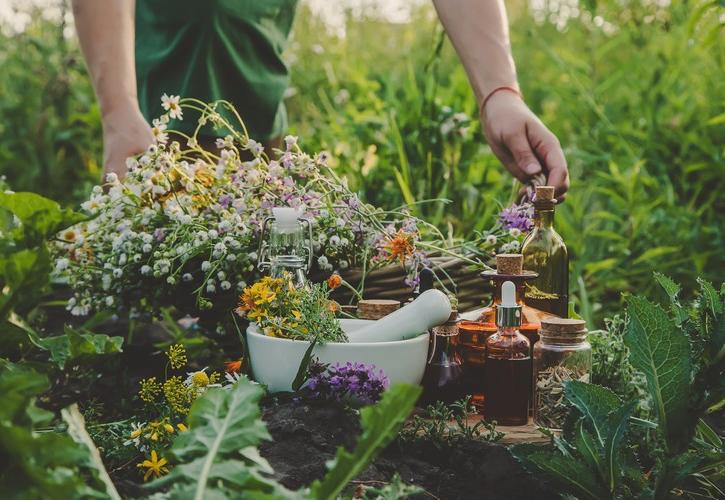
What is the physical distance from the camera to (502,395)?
58.1 inches

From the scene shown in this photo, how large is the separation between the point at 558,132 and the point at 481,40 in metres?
2.08

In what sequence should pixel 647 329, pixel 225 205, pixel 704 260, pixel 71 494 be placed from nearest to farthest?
pixel 71 494 < pixel 647 329 < pixel 225 205 < pixel 704 260

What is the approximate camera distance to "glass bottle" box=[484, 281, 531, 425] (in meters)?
1.46

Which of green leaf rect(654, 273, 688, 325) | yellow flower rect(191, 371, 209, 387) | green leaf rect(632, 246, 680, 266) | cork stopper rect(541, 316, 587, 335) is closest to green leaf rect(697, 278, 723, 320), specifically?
green leaf rect(654, 273, 688, 325)

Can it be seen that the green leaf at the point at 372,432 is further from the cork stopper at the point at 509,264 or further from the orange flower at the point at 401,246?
the orange flower at the point at 401,246

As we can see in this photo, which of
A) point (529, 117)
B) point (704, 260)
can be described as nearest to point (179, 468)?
point (529, 117)

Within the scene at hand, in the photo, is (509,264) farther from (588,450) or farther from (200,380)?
(200,380)

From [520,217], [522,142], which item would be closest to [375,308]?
[520,217]

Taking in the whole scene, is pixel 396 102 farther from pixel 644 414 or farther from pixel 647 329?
pixel 647 329

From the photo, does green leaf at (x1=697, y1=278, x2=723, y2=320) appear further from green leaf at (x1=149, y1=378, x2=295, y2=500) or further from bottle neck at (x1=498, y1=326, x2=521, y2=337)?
green leaf at (x1=149, y1=378, x2=295, y2=500)

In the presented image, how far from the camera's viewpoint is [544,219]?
1.65 meters

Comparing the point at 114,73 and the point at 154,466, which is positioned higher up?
the point at 114,73

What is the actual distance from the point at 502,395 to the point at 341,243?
1.47ft

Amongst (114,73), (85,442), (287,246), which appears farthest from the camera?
(114,73)
